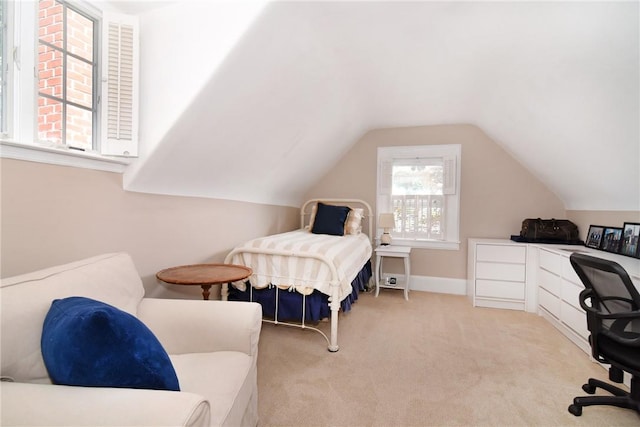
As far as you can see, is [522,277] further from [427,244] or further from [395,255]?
[395,255]

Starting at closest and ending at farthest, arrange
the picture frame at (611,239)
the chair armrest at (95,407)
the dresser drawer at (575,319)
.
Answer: the chair armrest at (95,407), the dresser drawer at (575,319), the picture frame at (611,239)

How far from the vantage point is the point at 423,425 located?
4.95ft

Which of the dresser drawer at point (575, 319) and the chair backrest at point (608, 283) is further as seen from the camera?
the dresser drawer at point (575, 319)

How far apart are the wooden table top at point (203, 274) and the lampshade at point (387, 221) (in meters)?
Result: 2.29

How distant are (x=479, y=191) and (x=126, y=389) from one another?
415 centimetres

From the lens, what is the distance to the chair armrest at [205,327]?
1.34 meters

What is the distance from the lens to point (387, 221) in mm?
3902

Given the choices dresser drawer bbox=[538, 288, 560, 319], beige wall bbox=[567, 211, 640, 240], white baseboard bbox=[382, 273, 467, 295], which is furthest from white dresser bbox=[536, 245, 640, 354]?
white baseboard bbox=[382, 273, 467, 295]

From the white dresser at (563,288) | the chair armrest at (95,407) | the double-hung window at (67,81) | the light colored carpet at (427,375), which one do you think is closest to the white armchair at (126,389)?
the chair armrest at (95,407)

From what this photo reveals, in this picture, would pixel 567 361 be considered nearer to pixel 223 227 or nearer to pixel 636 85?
pixel 636 85

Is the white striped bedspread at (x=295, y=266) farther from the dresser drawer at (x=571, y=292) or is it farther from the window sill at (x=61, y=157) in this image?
the dresser drawer at (x=571, y=292)

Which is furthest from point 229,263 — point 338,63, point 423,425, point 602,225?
point 602,225

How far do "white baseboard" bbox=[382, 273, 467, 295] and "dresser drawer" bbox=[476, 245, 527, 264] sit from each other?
625 mm

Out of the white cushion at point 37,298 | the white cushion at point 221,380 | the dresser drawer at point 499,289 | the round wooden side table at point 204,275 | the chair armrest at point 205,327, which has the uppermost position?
the white cushion at point 37,298
